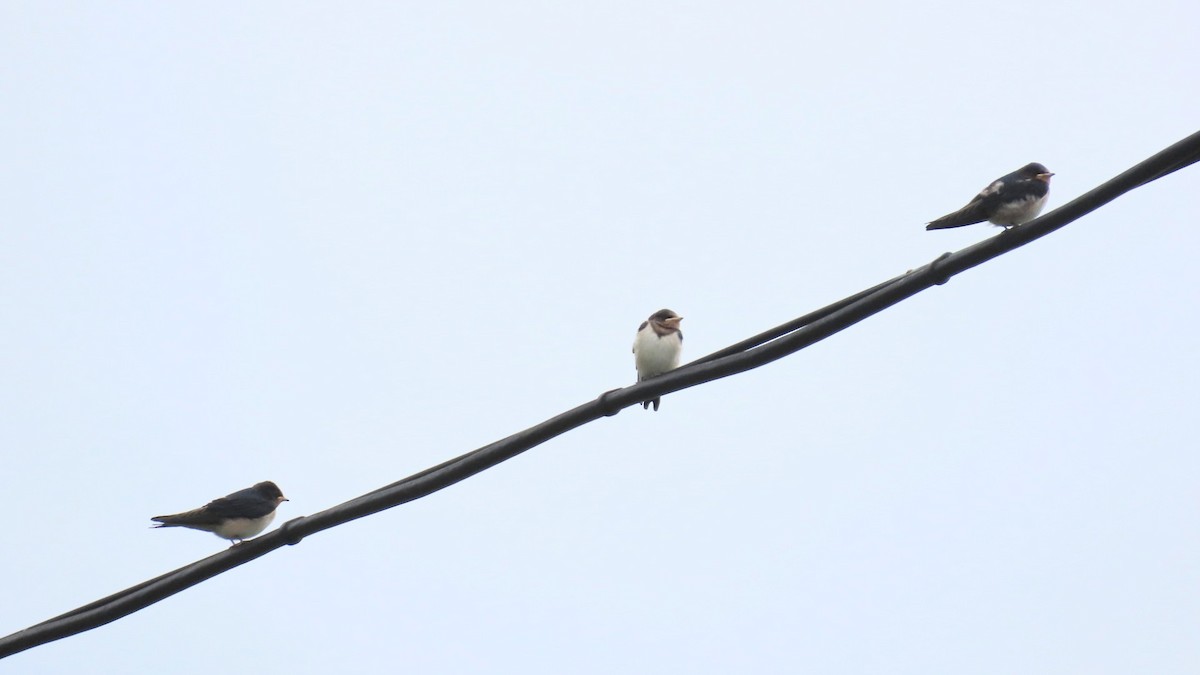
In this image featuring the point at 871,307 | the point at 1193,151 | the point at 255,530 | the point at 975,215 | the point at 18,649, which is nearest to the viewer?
the point at 1193,151

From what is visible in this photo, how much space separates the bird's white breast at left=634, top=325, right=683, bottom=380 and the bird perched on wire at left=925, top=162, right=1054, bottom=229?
1.78m

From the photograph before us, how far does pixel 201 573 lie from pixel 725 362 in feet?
6.55

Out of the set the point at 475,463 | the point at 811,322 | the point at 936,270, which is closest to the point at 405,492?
the point at 475,463

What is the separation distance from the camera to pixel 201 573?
500 cm

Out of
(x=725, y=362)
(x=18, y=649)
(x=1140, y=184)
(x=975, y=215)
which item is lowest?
(x=18, y=649)

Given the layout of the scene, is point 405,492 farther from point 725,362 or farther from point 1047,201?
point 1047,201

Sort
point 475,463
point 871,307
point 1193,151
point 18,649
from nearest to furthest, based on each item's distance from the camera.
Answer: point 1193,151 < point 871,307 < point 475,463 < point 18,649

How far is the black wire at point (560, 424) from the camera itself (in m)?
4.60

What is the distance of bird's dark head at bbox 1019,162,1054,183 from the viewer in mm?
9078

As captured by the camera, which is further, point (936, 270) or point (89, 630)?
point (89, 630)

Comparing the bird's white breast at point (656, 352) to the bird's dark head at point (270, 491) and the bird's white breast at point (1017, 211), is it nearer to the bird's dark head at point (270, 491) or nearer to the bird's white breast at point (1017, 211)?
the bird's white breast at point (1017, 211)

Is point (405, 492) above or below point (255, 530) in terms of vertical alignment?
below

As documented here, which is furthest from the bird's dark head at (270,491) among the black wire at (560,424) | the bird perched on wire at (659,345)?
the black wire at (560,424)

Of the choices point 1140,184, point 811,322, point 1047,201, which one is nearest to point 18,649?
point 811,322
